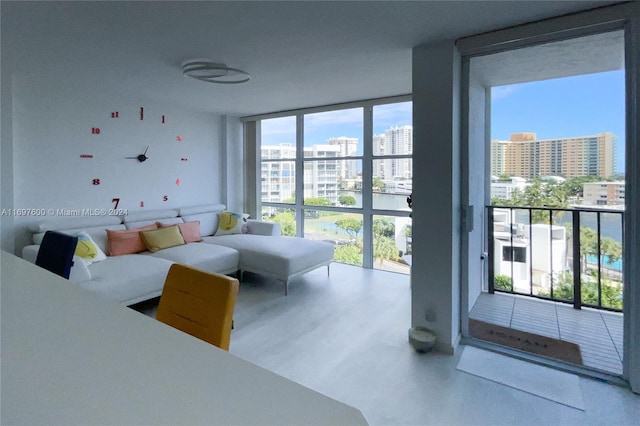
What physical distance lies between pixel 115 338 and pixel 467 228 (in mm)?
2632

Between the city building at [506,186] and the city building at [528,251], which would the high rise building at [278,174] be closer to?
the city building at [506,186]

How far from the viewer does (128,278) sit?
10.3 feet

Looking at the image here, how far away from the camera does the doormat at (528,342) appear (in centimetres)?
267

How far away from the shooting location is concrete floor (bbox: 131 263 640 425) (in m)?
1.96

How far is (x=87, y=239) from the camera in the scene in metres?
3.54

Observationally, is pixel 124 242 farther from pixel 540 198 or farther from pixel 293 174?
pixel 540 198

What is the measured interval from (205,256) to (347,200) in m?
2.33

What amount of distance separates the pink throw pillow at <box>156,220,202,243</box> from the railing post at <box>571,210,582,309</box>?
456 cm

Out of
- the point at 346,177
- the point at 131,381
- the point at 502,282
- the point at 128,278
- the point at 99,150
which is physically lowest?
the point at 502,282

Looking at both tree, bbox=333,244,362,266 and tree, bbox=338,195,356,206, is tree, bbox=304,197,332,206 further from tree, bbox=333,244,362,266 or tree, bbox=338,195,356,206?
tree, bbox=333,244,362,266

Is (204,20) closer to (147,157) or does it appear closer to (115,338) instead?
(115,338)

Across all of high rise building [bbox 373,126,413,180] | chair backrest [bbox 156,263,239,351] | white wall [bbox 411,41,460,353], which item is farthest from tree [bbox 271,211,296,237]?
chair backrest [bbox 156,263,239,351]

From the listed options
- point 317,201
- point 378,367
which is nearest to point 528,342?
point 378,367

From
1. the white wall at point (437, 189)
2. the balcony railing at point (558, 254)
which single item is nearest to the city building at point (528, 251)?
the balcony railing at point (558, 254)
